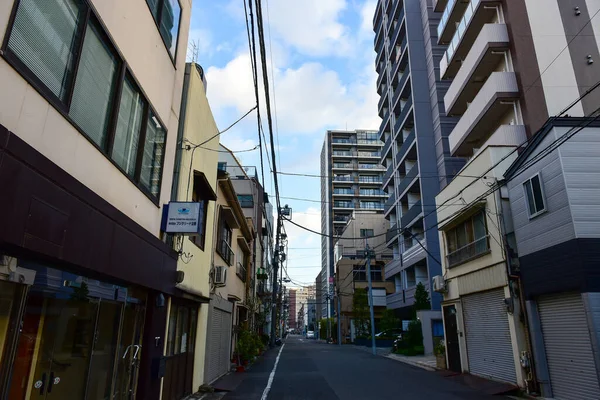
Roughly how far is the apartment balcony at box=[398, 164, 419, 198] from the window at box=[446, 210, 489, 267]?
18.8 meters

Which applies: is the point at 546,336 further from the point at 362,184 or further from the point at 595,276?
the point at 362,184

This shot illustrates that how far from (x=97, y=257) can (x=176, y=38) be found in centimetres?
622

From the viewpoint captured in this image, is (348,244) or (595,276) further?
(348,244)

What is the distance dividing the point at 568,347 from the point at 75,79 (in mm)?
12138

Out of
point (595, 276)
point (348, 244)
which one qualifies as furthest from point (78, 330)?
point (348, 244)

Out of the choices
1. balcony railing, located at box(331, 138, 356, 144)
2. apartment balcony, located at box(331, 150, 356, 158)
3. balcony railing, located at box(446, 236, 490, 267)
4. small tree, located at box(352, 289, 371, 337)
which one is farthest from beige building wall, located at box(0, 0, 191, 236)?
balcony railing, located at box(331, 138, 356, 144)

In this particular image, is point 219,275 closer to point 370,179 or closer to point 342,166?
point 370,179

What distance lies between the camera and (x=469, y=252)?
15.4m

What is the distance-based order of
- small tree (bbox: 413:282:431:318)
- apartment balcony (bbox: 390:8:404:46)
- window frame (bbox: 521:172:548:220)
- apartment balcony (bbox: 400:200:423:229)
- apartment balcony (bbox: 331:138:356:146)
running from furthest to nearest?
1. apartment balcony (bbox: 331:138:356:146)
2. apartment balcony (bbox: 390:8:404:46)
3. apartment balcony (bbox: 400:200:423:229)
4. small tree (bbox: 413:282:431:318)
5. window frame (bbox: 521:172:548:220)

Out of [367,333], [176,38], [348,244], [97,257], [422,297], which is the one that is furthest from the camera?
[348,244]

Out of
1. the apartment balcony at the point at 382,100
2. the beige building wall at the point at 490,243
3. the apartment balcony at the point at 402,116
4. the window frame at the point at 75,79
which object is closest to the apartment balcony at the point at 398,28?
the apartment balcony at the point at 382,100

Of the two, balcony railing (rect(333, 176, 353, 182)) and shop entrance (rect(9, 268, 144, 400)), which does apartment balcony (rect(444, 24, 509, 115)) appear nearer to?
shop entrance (rect(9, 268, 144, 400))

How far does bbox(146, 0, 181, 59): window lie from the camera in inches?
302

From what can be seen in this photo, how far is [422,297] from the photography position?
2922cm
